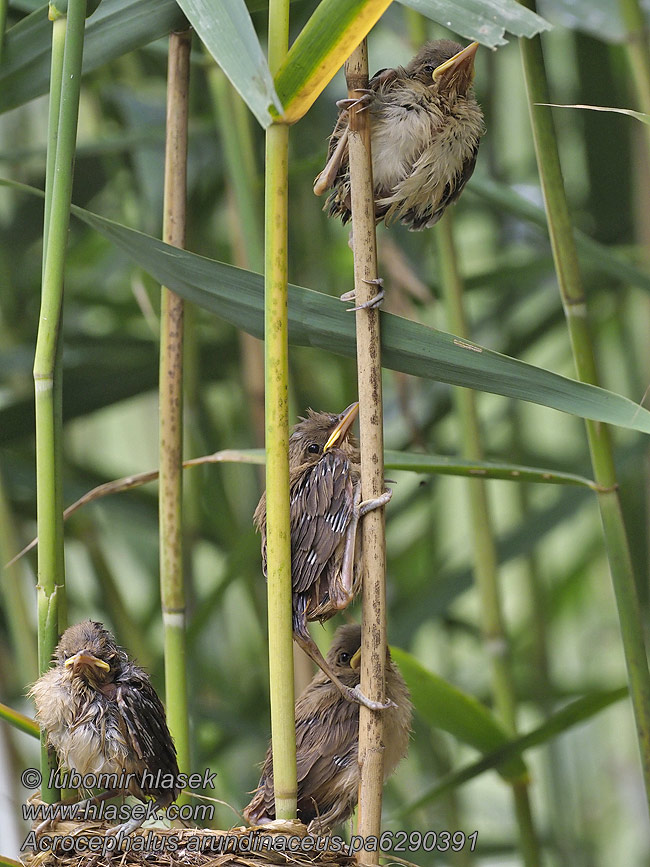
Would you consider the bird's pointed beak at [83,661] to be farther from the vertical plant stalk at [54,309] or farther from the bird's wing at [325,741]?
the bird's wing at [325,741]

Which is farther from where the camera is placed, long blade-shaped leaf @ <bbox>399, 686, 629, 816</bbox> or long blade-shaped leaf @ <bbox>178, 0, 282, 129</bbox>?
long blade-shaped leaf @ <bbox>399, 686, 629, 816</bbox>

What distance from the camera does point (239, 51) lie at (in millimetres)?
548

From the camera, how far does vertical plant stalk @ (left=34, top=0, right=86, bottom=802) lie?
661 millimetres

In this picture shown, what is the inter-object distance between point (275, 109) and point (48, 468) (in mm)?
328

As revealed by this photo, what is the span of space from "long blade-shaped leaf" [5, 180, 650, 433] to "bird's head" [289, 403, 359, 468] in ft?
0.39

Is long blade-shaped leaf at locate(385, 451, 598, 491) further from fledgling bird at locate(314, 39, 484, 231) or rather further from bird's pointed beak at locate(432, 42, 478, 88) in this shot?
bird's pointed beak at locate(432, 42, 478, 88)

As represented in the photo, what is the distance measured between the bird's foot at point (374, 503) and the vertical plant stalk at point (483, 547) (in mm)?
495

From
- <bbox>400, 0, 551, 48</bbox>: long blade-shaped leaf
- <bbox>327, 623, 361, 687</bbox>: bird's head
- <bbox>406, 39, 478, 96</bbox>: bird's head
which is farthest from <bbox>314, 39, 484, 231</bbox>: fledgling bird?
<bbox>327, 623, 361, 687</bbox>: bird's head

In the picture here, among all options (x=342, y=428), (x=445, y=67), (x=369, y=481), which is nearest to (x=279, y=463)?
(x=369, y=481)

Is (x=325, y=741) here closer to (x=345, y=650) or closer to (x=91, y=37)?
(x=345, y=650)

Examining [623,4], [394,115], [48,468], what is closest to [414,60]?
[394,115]

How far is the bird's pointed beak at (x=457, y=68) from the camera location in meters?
0.81

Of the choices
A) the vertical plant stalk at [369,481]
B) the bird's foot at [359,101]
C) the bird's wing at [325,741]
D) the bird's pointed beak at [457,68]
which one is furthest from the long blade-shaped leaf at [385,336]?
the bird's wing at [325,741]

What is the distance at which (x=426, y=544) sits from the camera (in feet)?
5.71
